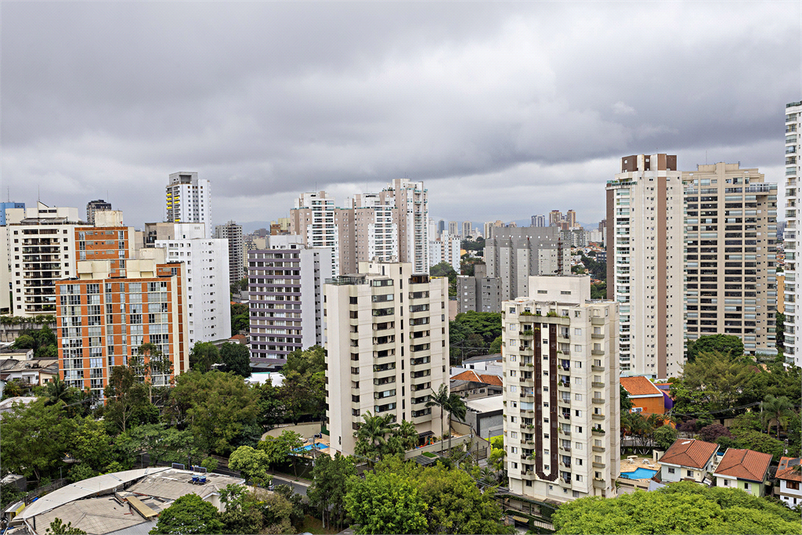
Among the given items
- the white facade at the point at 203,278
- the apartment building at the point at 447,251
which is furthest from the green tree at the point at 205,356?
the apartment building at the point at 447,251

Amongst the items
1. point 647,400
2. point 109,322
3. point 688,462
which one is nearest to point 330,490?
point 688,462

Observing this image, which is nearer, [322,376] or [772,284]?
[322,376]

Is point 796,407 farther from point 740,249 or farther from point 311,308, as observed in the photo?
point 311,308

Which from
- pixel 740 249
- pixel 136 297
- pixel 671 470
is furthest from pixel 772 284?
pixel 136 297

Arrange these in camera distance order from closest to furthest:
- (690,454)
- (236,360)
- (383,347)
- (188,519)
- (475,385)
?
(188,519) < (690,454) < (383,347) < (475,385) < (236,360)

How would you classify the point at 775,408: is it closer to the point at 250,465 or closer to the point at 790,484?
the point at 790,484

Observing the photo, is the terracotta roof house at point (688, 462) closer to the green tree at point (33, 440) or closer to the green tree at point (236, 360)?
the green tree at point (33, 440)

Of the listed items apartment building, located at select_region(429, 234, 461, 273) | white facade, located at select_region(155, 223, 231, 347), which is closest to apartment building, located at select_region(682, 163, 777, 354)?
white facade, located at select_region(155, 223, 231, 347)
